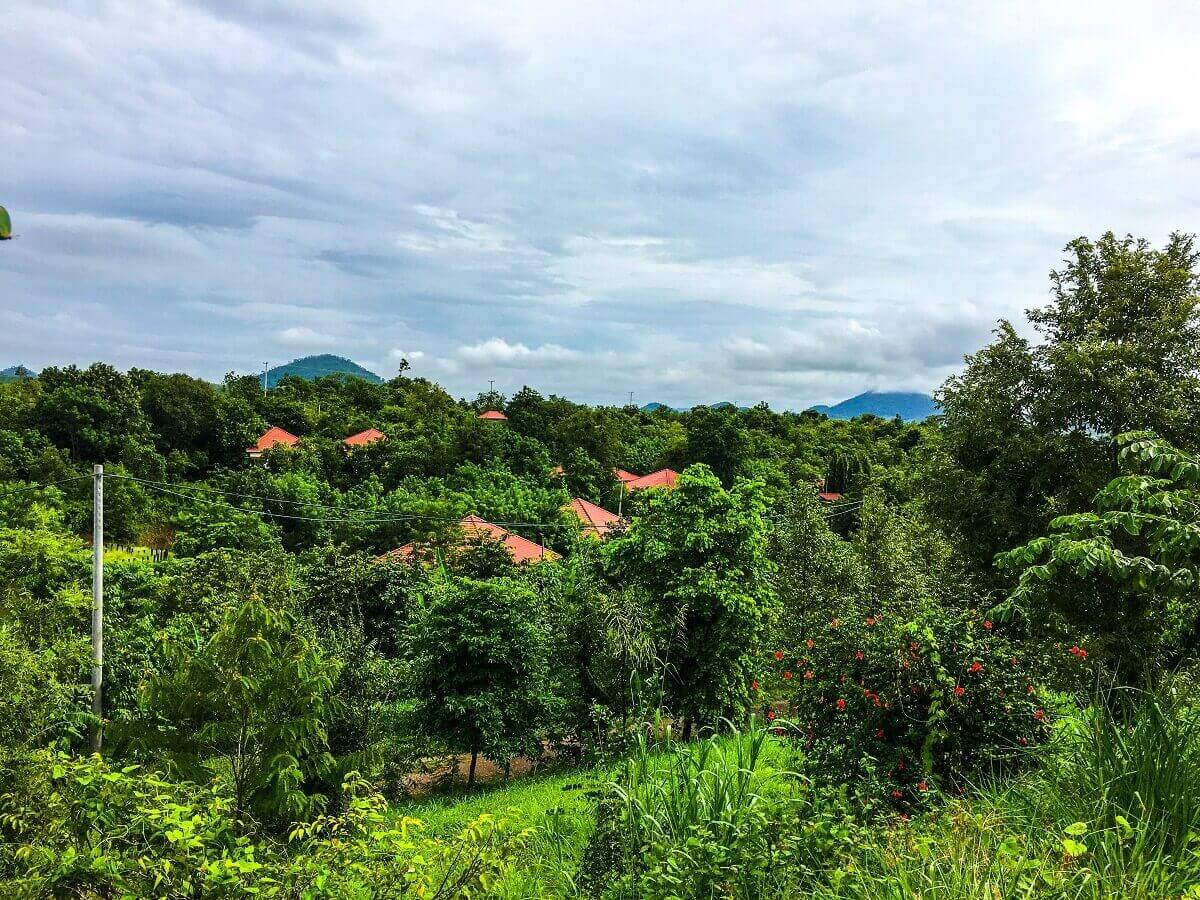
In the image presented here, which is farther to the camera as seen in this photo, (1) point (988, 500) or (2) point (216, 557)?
(2) point (216, 557)

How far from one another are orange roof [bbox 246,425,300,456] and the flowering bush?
48769mm

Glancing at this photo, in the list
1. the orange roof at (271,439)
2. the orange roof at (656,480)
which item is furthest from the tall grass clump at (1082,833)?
the orange roof at (271,439)

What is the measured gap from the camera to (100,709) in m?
14.5

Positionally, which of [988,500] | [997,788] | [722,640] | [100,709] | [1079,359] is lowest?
[100,709]

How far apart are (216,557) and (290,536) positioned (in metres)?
12.8

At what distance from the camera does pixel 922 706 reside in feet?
17.5

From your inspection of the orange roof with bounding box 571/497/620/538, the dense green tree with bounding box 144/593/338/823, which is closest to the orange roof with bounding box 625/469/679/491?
the orange roof with bounding box 571/497/620/538

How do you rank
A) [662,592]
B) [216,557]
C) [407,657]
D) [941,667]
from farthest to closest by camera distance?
[216,557], [407,657], [662,592], [941,667]

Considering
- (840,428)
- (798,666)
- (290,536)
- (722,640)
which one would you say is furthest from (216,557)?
(840,428)

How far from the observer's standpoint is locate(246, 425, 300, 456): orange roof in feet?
165

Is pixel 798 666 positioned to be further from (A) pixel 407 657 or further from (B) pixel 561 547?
(B) pixel 561 547

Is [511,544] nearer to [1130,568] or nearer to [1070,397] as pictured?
[1070,397]

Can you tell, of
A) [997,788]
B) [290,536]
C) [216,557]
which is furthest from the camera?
[290,536]

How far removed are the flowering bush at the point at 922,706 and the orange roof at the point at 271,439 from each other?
48769mm
